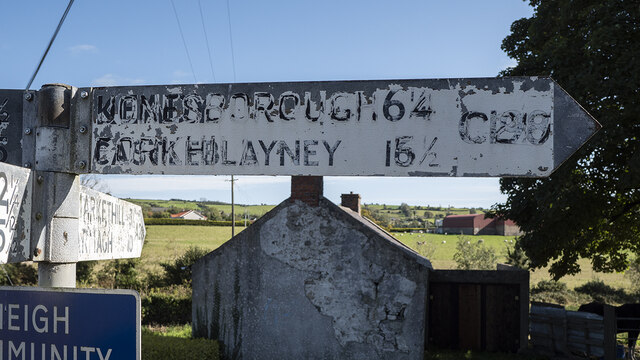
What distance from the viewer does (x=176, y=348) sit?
9.93 m

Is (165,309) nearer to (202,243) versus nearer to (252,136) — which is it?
(252,136)

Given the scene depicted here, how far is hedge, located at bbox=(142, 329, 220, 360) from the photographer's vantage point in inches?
385

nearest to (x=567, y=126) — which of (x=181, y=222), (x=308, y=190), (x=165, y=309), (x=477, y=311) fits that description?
(x=308, y=190)

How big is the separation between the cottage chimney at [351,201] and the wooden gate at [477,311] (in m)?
4.23

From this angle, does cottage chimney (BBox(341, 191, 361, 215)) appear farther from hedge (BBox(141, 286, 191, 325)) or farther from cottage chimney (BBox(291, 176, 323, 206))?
hedge (BBox(141, 286, 191, 325))

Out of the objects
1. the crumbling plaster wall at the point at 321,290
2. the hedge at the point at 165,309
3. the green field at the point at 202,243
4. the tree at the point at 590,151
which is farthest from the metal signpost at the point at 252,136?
the green field at the point at 202,243

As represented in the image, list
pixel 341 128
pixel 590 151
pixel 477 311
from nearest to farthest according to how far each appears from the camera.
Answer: pixel 341 128 < pixel 590 151 < pixel 477 311

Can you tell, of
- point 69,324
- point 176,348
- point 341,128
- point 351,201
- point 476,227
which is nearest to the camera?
point 69,324

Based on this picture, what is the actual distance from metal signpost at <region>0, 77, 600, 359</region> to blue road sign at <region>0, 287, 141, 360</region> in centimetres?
25

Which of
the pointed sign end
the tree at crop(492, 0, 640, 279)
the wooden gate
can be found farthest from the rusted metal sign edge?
the wooden gate

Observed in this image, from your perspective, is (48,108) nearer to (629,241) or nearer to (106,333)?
(106,333)

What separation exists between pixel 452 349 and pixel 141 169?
1417cm

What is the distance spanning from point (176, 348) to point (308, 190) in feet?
15.2

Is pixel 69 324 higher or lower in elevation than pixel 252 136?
lower
